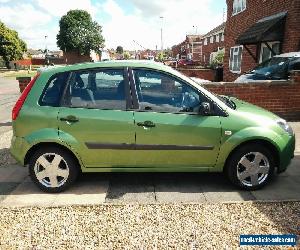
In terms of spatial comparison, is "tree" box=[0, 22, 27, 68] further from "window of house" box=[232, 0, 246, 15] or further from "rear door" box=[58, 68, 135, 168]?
"rear door" box=[58, 68, 135, 168]

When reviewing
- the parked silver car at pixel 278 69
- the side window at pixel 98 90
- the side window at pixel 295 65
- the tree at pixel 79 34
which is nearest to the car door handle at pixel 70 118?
the side window at pixel 98 90

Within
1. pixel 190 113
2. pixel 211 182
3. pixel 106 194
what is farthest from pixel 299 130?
pixel 106 194

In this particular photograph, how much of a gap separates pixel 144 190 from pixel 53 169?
130 centimetres

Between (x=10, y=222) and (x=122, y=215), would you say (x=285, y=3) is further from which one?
(x=10, y=222)

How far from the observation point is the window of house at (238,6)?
15.9 m

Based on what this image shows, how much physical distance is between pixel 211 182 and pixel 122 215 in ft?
5.13

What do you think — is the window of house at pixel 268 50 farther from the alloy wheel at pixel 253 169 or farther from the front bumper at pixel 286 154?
the alloy wheel at pixel 253 169

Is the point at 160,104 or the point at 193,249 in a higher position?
the point at 160,104

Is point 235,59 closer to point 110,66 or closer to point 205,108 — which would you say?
point 205,108

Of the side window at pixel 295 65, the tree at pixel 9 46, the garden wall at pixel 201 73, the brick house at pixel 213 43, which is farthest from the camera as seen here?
the tree at pixel 9 46

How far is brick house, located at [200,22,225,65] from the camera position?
41406 millimetres

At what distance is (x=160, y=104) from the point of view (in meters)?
3.90

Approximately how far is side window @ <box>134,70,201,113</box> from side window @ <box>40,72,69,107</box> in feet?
3.26

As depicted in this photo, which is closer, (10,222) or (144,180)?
(10,222)
